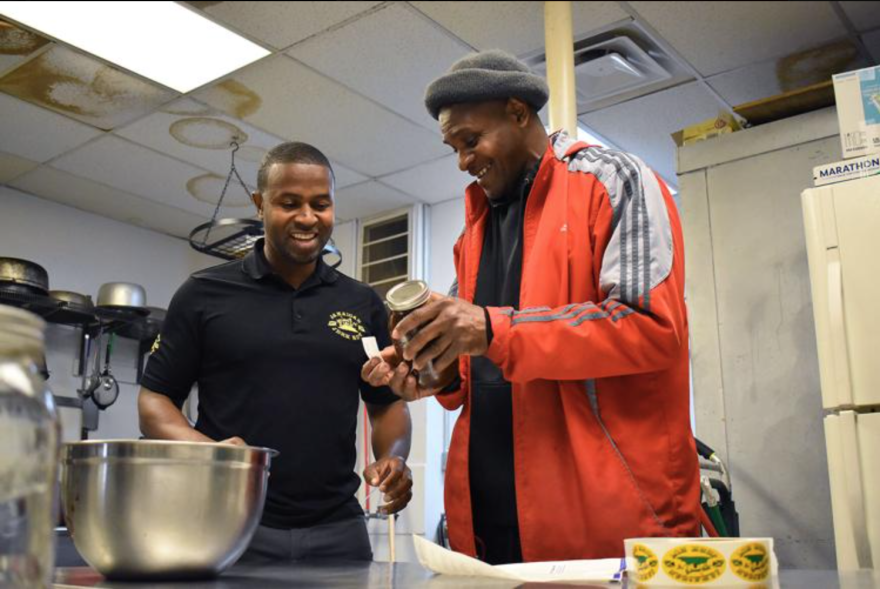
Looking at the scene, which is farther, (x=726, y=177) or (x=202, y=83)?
(x=202, y=83)

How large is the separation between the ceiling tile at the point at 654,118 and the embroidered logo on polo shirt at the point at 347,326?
2.49m

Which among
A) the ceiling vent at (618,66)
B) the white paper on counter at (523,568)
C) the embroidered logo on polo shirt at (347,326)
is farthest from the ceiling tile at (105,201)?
the white paper on counter at (523,568)

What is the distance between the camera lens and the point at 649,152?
444cm

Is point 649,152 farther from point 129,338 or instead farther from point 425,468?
point 129,338

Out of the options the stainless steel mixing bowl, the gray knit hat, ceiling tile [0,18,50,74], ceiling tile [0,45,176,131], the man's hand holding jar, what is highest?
ceiling tile [0,18,50,74]

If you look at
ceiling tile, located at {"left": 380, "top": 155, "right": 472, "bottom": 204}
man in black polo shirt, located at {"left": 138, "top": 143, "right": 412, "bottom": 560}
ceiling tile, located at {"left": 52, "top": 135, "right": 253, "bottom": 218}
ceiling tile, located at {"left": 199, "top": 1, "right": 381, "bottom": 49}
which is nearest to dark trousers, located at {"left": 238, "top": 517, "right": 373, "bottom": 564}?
man in black polo shirt, located at {"left": 138, "top": 143, "right": 412, "bottom": 560}

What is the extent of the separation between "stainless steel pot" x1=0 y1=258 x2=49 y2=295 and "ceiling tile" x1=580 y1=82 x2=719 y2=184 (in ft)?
9.38

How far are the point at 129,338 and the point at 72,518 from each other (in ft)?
15.6

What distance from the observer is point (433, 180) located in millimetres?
4875

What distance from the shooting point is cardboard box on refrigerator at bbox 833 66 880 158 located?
2523mm

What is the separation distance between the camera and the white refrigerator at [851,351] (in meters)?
2.27

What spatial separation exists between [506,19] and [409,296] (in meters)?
2.44

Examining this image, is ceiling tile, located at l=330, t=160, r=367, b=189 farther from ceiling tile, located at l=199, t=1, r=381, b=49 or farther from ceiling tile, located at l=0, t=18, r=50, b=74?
ceiling tile, located at l=0, t=18, r=50, b=74

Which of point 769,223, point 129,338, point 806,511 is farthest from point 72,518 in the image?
point 129,338
